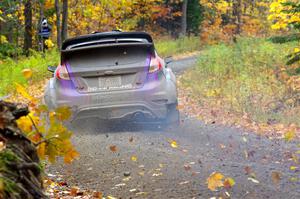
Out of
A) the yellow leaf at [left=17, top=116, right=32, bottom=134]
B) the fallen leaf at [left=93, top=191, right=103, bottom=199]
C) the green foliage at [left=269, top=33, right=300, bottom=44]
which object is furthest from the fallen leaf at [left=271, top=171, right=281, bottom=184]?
the green foliage at [left=269, top=33, right=300, bottom=44]

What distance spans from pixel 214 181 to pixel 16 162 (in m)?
3.66

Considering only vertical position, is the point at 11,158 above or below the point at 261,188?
above

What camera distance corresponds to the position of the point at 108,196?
21.1 ft

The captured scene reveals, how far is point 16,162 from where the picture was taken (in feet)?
11.1

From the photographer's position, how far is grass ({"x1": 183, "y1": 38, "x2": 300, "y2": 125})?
13297 mm

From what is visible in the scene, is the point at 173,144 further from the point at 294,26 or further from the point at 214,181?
the point at 294,26

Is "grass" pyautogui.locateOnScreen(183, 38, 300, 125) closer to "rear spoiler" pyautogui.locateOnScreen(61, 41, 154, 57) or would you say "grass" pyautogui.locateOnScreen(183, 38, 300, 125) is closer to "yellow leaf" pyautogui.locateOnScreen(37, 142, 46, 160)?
"rear spoiler" pyautogui.locateOnScreen(61, 41, 154, 57)

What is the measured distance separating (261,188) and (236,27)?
42634mm

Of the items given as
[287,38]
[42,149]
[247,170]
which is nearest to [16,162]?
[42,149]

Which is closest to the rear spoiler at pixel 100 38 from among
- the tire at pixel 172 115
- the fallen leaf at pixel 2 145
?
the tire at pixel 172 115

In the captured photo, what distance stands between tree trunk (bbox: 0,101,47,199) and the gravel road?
279cm

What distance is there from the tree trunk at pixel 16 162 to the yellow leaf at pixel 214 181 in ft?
10.2

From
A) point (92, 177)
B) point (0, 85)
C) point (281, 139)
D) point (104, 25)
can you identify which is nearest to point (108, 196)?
point (92, 177)

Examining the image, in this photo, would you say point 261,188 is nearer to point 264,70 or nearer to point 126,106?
point 126,106
